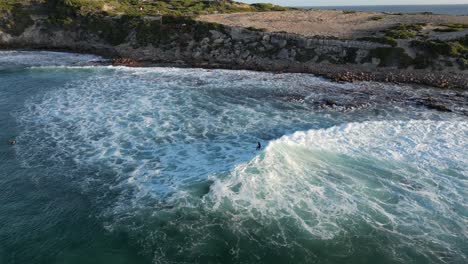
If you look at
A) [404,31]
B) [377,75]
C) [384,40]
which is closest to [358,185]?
[377,75]

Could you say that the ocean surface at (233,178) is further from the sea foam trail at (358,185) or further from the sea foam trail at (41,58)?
the sea foam trail at (41,58)

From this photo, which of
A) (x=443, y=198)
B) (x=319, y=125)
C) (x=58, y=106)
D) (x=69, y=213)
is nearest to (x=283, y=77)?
(x=319, y=125)

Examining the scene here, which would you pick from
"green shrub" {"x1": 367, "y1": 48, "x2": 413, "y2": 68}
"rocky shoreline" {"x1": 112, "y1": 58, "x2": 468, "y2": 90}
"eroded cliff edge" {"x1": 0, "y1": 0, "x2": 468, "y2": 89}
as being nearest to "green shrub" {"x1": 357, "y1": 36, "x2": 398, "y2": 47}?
"eroded cliff edge" {"x1": 0, "y1": 0, "x2": 468, "y2": 89}

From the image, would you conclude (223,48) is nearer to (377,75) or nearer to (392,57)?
(377,75)

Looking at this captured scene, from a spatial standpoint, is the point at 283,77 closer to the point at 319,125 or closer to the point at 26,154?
the point at 319,125

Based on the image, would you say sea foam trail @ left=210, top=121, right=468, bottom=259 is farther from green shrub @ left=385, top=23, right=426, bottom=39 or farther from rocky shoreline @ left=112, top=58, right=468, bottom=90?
green shrub @ left=385, top=23, right=426, bottom=39

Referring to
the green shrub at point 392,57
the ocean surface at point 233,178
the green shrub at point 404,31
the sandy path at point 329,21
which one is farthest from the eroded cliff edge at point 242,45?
the ocean surface at point 233,178
